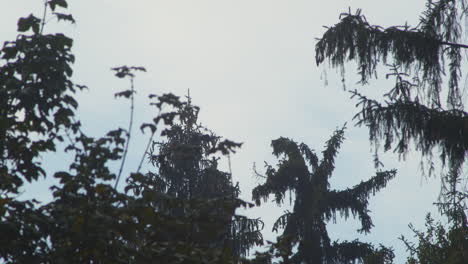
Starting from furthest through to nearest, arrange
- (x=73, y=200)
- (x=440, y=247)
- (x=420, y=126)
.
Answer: (x=440, y=247) < (x=420, y=126) < (x=73, y=200)

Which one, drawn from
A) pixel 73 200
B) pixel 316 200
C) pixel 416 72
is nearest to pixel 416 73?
pixel 416 72

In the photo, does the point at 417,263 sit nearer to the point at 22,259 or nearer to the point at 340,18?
the point at 340,18

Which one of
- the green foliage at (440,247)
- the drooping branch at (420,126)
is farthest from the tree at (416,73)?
the green foliage at (440,247)

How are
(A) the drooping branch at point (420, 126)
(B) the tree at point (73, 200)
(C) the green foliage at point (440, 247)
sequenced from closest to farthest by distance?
(B) the tree at point (73, 200), (A) the drooping branch at point (420, 126), (C) the green foliage at point (440, 247)

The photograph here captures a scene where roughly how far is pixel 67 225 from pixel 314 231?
19169mm

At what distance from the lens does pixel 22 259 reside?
5652 mm

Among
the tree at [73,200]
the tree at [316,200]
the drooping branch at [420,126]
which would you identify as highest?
the tree at [316,200]

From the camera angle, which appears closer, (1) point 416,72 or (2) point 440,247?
(1) point 416,72

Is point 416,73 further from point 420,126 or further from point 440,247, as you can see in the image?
point 440,247

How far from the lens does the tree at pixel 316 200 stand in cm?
2402

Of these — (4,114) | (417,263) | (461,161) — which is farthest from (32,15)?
(417,263)

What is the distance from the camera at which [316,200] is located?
78.8 ft

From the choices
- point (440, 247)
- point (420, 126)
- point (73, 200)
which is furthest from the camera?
point (440, 247)

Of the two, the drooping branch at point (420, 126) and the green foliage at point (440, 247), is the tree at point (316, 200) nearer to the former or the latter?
the green foliage at point (440, 247)
